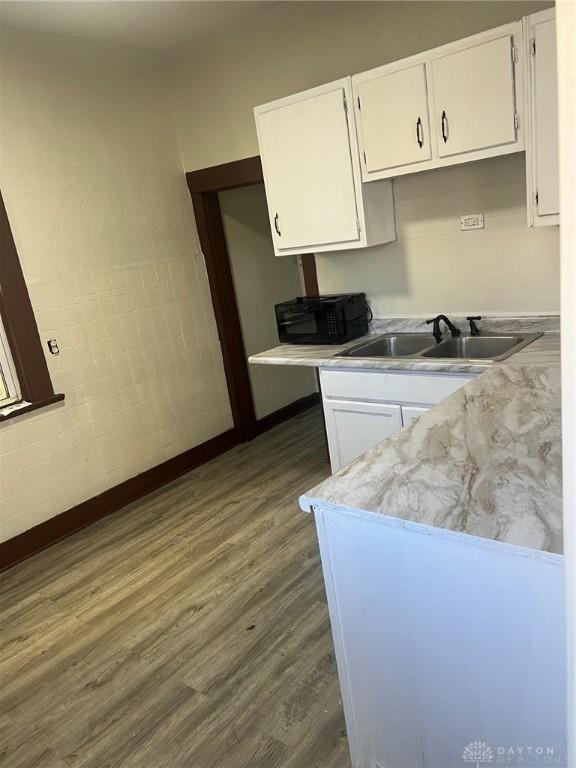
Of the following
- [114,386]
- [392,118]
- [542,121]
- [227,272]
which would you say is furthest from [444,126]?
[114,386]

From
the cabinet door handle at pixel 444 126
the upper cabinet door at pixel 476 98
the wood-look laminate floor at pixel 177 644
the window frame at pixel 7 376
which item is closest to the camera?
the wood-look laminate floor at pixel 177 644

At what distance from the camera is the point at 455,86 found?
2582 millimetres

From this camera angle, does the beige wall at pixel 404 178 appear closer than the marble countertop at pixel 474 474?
No

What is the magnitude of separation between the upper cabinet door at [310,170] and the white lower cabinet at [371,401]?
79cm

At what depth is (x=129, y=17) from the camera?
3.25 m

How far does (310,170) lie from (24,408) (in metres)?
2.07

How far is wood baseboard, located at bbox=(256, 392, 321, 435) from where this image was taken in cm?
477

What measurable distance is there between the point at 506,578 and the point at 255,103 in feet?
11.1

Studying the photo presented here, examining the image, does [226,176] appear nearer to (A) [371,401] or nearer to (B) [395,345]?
(B) [395,345]

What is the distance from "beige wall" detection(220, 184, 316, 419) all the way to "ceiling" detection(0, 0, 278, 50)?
114cm

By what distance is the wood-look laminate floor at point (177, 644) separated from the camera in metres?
1.91

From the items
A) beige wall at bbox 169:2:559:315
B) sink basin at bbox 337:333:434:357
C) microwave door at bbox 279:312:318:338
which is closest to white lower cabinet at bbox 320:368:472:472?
sink basin at bbox 337:333:434:357

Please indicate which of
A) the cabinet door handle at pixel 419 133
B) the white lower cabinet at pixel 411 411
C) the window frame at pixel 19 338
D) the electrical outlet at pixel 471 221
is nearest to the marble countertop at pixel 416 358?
the white lower cabinet at pixel 411 411

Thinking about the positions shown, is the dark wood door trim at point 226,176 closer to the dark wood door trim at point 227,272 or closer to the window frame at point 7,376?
the dark wood door trim at point 227,272
